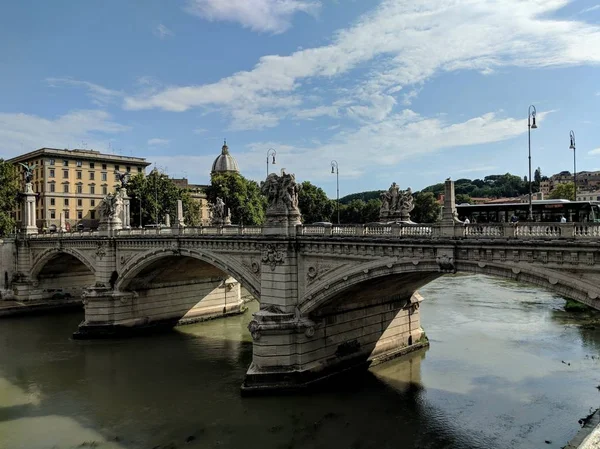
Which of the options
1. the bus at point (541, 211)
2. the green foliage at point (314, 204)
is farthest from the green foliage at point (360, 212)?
the bus at point (541, 211)

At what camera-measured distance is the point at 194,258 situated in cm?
3180

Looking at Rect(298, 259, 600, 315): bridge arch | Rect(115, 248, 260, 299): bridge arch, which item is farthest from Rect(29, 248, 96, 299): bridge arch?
Rect(298, 259, 600, 315): bridge arch

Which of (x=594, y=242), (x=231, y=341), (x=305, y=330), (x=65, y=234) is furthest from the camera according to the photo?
(x=65, y=234)

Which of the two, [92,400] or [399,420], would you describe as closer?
[399,420]

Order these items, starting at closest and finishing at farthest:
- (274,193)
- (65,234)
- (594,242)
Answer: (594,242) → (274,193) → (65,234)

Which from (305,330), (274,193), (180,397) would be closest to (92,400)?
(180,397)

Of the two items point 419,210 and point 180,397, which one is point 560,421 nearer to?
point 180,397

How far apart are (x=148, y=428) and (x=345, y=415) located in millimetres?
7536

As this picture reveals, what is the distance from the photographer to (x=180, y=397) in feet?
74.2

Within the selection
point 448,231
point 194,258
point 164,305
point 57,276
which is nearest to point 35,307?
point 57,276

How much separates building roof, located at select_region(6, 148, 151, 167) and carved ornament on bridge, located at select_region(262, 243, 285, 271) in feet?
179

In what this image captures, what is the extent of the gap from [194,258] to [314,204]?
48.7 m

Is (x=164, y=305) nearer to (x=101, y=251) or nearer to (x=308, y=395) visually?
(x=101, y=251)

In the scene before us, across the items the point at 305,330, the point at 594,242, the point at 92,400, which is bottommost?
the point at 92,400
